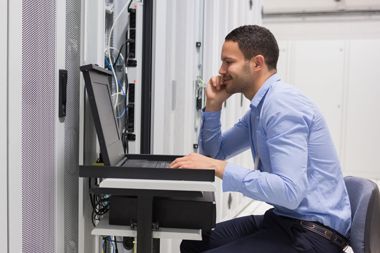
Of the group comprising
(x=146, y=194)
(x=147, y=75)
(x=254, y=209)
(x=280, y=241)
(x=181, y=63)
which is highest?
(x=181, y=63)

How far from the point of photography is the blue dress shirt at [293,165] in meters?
1.33

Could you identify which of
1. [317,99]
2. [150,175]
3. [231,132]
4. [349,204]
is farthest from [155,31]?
[317,99]

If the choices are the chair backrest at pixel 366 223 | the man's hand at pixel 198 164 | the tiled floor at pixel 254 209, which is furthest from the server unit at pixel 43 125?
the tiled floor at pixel 254 209

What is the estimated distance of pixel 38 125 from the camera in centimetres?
128

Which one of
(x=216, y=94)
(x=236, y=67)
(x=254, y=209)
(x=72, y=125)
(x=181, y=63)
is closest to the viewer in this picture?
(x=72, y=125)

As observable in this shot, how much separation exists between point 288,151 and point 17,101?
852 mm

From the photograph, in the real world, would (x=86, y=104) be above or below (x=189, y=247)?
above

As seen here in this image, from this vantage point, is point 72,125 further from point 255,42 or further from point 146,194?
point 255,42

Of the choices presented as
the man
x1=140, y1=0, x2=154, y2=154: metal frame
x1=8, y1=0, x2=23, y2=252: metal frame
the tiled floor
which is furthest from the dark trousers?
the tiled floor

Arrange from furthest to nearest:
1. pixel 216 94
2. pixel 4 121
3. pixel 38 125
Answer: pixel 216 94
pixel 38 125
pixel 4 121

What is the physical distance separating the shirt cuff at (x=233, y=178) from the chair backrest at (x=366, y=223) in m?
0.44

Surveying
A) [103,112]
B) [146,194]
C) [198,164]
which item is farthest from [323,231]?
[103,112]

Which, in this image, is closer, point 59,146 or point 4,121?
point 4,121

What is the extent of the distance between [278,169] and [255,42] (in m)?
0.55
